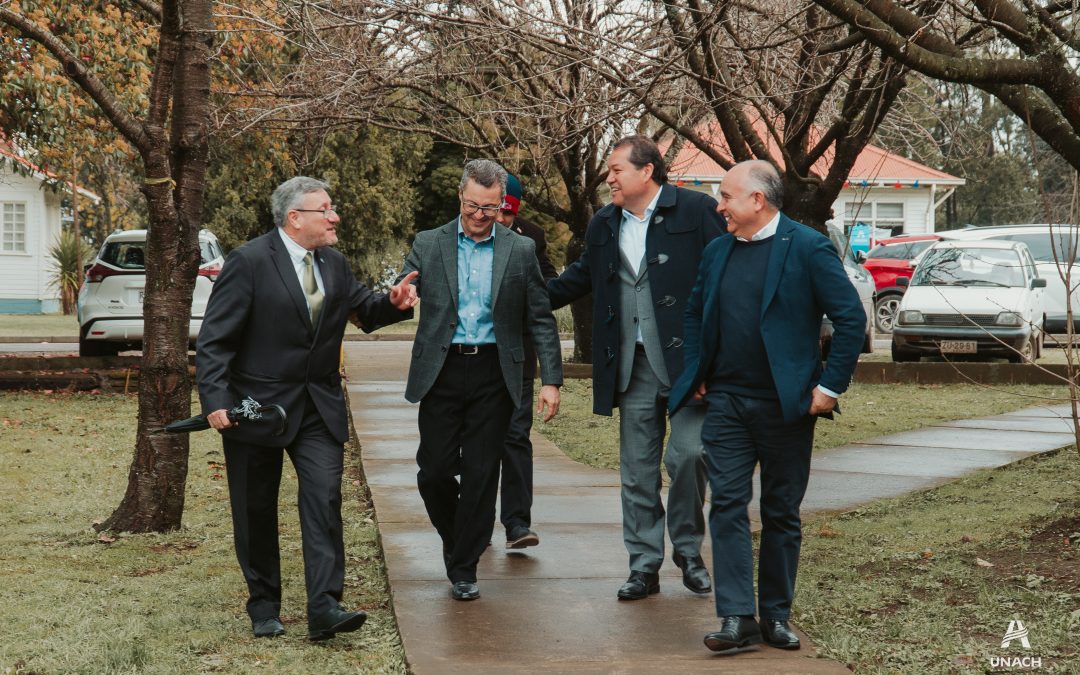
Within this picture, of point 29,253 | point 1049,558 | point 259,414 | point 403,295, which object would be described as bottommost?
point 1049,558

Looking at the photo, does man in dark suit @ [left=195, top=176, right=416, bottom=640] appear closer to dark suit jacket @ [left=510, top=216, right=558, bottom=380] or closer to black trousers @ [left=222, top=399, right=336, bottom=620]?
black trousers @ [left=222, top=399, right=336, bottom=620]

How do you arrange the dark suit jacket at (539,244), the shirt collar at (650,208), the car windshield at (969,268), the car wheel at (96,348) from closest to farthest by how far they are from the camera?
the shirt collar at (650,208) < the dark suit jacket at (539,244) < the car wheel at (96,348) < the car windshield at (969,268)

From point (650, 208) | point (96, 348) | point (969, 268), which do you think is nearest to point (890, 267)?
point (969, 268)

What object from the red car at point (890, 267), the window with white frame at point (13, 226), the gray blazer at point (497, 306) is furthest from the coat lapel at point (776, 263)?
the window with white frame at point (13, 226)

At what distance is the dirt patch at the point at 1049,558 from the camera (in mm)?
5840

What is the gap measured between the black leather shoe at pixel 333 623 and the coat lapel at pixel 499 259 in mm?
1457

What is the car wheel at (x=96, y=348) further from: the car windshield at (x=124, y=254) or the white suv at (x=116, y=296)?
the car windshield at (x=124, y=254)

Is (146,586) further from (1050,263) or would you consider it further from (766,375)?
(1050,263)

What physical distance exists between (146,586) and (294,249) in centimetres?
188

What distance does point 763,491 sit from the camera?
5.06 metres

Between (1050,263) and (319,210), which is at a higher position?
(1050,263)

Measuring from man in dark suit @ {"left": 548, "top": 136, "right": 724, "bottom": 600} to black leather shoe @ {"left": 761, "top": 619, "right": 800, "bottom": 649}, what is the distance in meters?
0.69

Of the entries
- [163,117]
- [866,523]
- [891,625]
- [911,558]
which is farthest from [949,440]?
[163,117]

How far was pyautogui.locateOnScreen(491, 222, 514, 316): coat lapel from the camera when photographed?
573cm
